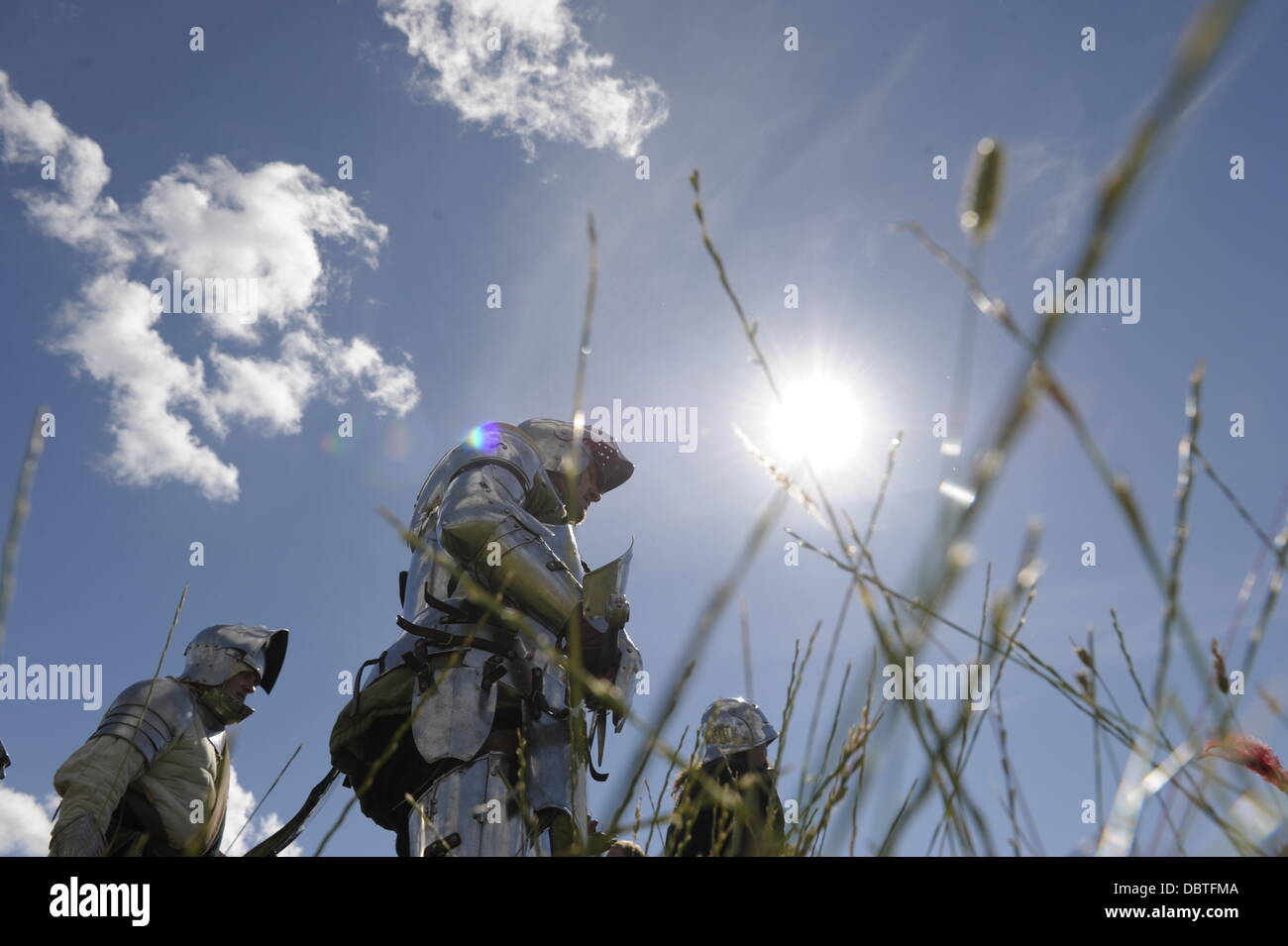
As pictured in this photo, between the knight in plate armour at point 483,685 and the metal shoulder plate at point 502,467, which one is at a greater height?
the metal shoulder plate at point 502,467

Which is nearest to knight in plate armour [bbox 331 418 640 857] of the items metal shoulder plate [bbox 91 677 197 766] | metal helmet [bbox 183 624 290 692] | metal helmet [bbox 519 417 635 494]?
metal helmet [bbox 519 417 635 494]

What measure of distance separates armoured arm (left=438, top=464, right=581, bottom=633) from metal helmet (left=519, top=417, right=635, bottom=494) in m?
1.13

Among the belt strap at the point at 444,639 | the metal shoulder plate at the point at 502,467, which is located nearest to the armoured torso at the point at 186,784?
the belt strap at the point at 444,639

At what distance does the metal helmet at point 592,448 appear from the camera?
5495 mm

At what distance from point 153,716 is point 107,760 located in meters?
0.29

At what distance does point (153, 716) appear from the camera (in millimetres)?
4809

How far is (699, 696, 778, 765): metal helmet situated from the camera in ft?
20.6

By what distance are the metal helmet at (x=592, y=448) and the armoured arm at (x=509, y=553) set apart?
1.13 metres

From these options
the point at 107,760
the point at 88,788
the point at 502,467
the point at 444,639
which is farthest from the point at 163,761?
the point at 502,467

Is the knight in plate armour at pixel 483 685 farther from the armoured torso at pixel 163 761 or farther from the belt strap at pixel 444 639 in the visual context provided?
the armoured torso at pixel 163 761

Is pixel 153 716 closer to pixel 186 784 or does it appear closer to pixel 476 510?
pixel 186 784
